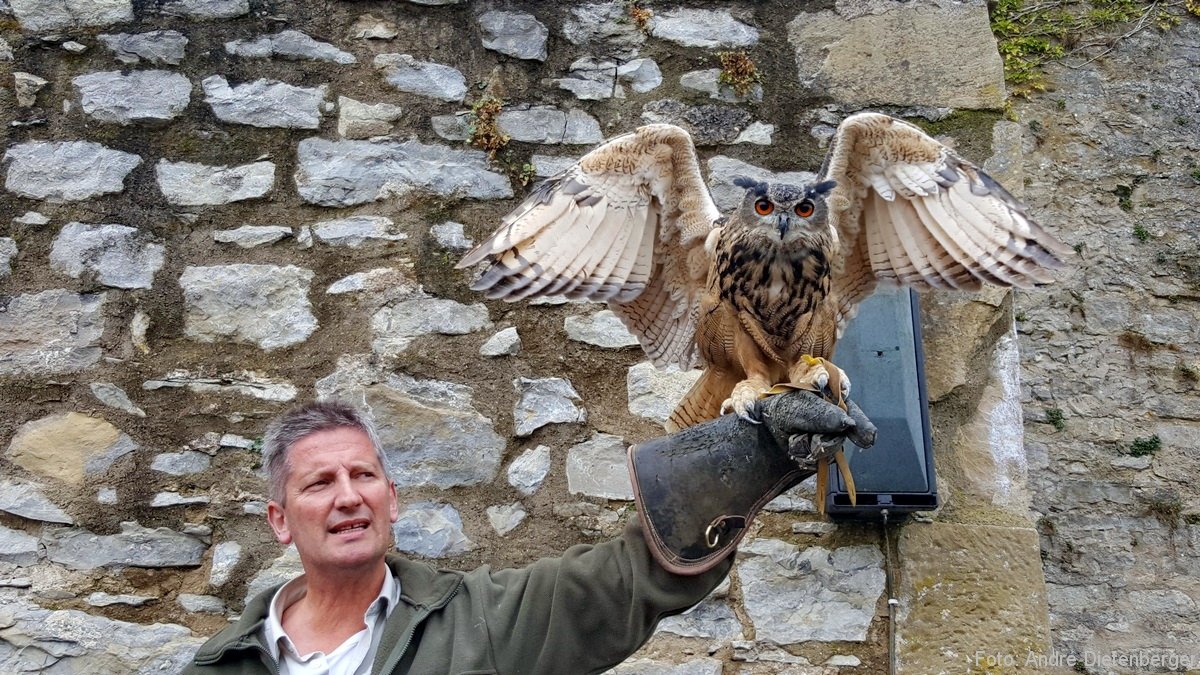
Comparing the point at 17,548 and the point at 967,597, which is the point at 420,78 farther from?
the point at 967,597

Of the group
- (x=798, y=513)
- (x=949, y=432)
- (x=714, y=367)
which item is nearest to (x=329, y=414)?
(x=714, y=367)

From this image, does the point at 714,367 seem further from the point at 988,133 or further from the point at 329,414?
the point at 988,133

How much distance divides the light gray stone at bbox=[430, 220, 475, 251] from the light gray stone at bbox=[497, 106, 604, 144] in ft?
1.12

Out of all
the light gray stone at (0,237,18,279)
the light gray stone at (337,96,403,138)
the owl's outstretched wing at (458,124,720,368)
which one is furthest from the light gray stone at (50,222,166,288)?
the owl's outstretched wing at (458,124,720,368)

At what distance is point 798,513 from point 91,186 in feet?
7.44

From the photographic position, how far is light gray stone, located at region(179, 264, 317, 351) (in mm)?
3061

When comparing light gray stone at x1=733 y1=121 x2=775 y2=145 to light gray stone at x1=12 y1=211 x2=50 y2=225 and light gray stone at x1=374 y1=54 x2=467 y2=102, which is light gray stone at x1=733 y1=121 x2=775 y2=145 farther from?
light gray stone at x1=12 y1=211 x2=50 y2=225

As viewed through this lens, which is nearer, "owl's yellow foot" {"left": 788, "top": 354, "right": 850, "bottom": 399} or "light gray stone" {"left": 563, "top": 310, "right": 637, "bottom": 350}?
"owl's yellow foot" {"left": 788, "top": 354, "right": 850, "bottom": 399}

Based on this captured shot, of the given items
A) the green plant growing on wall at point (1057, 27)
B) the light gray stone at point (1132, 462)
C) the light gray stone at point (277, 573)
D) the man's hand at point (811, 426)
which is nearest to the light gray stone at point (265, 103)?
the light gray stone at point (277, 573)

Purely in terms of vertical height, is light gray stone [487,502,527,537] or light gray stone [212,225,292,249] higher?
light gray stone [212,225,292,249]

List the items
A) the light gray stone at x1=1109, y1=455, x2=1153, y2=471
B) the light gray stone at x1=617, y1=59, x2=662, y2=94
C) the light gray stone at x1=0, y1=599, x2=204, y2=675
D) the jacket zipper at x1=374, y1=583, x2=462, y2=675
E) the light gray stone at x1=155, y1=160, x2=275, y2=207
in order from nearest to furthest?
the jacket zipper at x1=374, y1=583, x2=462, y2=675 → the light gray stone at x1=0, y1=599, x2=204, y2=675 → the light gray stone at x1=155, y1=160, x2=275, y2=207 → the light gray stone at x1=617, y1=59, x2=662, y2=94 → the light gray stone at x1=1109, y1=455, x2=1153, y2=471

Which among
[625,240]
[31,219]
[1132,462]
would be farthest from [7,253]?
[1132,462]

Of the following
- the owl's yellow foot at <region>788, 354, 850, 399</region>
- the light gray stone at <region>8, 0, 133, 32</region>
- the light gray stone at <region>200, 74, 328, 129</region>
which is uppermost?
the light gray stone at <region>8, 0, 133, 32</region>

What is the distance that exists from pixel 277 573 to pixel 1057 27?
344 cm
